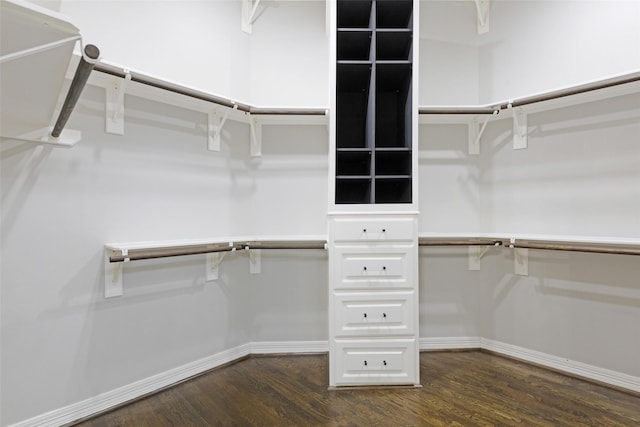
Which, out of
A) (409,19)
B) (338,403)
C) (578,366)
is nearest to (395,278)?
(338,403)

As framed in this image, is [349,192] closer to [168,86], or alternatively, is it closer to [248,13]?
[168,86]

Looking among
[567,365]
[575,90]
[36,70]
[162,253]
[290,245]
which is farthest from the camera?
[290,245]

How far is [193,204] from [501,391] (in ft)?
7.65

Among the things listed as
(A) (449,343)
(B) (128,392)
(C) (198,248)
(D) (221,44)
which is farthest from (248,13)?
(A) (449,343)

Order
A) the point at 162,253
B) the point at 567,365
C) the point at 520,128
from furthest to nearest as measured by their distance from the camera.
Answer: the point at 520,128 → the point at 567,365 → the point at 162,253

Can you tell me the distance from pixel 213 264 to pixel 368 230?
1.15 m

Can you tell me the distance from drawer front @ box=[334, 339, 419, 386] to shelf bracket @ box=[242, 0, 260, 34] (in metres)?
2.44

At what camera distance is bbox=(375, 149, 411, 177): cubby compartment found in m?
2.25

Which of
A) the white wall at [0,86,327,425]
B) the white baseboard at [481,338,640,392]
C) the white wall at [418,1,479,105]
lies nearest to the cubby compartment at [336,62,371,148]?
the white wall at [0,86,327,425]

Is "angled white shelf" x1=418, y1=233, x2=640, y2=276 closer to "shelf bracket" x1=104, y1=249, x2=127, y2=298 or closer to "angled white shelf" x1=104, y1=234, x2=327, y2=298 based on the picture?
"angled white shelf" x1=104, y1=234, x2=327, y2=298

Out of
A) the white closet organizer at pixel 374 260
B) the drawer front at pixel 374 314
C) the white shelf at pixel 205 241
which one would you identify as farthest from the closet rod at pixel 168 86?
the drawer front at pixel 374 314

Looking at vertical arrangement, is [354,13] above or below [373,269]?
above

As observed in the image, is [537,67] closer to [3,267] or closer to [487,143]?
[487,143]

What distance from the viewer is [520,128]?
2.58 metres
